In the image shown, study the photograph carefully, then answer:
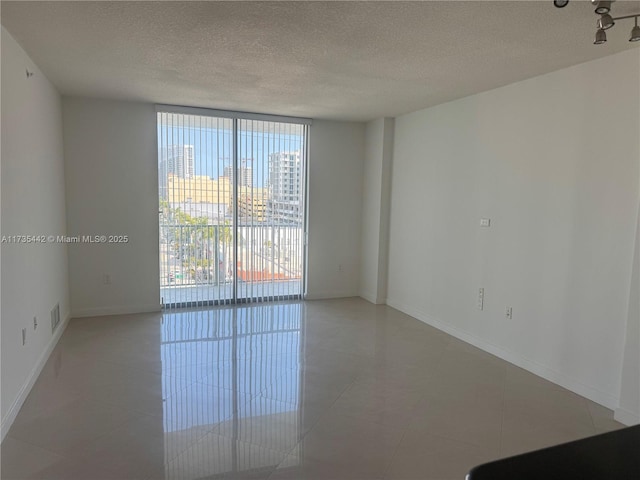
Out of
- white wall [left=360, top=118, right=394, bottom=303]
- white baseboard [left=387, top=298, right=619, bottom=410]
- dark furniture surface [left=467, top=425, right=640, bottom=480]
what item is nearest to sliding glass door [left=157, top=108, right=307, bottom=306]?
white wall [left=360, top=118, right=394, bottom=303]

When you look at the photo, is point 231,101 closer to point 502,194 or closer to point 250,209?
point 250,209

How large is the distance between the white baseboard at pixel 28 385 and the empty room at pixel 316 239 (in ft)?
0.12

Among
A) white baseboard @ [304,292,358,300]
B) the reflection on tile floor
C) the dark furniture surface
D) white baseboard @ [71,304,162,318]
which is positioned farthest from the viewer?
white baseboard @ [304,292,358,300]

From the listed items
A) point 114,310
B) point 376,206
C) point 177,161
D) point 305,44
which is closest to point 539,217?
point 305,44

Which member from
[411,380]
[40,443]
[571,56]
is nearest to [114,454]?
[40,443]

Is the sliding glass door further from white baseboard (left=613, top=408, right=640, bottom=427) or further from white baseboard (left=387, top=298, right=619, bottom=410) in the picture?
white baseboard (left=613, top=408, right=640, bottom=427)

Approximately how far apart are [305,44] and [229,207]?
290cm

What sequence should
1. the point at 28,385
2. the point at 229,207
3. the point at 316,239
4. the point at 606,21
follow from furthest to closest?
1. the point at 316,239
2. the point at 229,207
3. the point at 28,385
4. the point at 606,21

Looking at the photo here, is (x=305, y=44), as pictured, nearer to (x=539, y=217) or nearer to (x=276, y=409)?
(x=539, y=217)

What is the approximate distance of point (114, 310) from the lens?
16.3 ft

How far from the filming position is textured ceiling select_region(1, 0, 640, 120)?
231cm

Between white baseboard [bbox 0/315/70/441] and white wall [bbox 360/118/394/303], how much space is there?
3690 mm

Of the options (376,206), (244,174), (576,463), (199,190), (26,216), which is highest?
(244,174)

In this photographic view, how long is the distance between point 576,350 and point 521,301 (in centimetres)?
60
